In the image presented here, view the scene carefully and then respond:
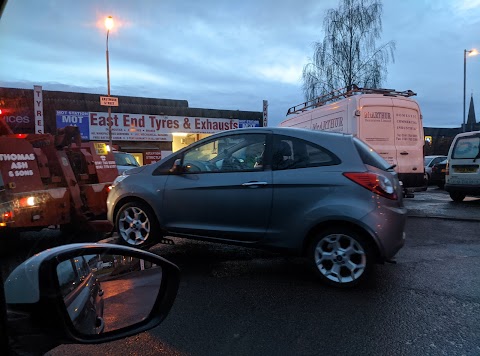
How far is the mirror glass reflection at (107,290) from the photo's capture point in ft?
5.14

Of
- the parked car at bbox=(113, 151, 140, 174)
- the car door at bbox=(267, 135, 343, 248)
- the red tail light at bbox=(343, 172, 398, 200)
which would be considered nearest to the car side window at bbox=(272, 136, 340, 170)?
the car door at bbox=(267, 135, 343, 248)

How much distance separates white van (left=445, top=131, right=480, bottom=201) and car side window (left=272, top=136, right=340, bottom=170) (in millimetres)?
8576

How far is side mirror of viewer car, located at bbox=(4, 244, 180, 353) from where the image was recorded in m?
1.38

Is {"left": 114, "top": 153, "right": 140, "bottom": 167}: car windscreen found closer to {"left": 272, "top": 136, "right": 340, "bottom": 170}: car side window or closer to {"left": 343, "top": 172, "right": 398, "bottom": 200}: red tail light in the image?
{"left": 272, "top": 136, "right": 340, "bottom": 170}: car side window

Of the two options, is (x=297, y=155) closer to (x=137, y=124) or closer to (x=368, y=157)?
(x=368, y=157)

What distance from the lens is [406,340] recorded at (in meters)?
3.09

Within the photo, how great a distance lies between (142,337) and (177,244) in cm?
302

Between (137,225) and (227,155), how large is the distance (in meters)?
1.56

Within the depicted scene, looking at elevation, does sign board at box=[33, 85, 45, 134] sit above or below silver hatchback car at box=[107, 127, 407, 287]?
above

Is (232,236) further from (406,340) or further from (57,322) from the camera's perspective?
(57,322)

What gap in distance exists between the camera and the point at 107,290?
1834mm

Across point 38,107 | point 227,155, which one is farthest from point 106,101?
point 227,155

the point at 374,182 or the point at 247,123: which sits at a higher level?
the point at 247,123

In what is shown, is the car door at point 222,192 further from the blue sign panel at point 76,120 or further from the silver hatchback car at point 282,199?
the blue sign panel at point 76,120
